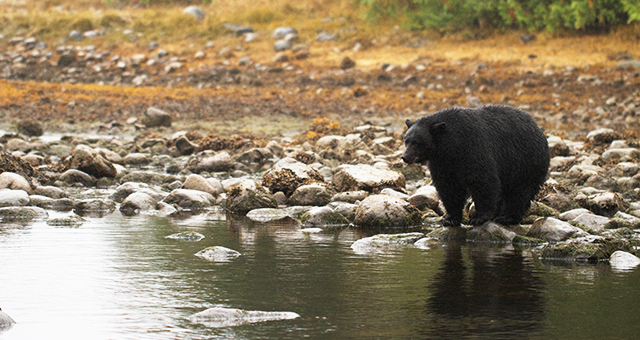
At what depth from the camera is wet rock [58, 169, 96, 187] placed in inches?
509

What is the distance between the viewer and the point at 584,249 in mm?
7078

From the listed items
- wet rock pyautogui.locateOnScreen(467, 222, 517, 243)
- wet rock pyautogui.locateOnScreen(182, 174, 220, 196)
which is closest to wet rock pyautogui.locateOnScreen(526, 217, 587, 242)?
wet rock pyautogui.locateOnScreen(467, 222, 517, 243)

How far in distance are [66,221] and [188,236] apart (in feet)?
6.13

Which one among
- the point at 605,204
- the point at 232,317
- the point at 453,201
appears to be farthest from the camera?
the point at 605,204

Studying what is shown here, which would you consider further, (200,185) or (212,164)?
(212,164)

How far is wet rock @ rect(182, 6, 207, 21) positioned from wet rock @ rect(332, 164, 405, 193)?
3229cm

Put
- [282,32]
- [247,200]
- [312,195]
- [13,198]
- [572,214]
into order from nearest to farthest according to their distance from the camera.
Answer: [572,214] < [13,198] < [247,200] < [312,195] < [282,32]

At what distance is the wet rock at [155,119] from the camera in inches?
909

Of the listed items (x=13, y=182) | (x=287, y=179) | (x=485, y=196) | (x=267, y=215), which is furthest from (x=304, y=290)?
(x=13, y=182)

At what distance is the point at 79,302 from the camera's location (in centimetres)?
533

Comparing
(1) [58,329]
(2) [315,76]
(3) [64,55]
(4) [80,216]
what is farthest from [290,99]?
(1) [58,329]

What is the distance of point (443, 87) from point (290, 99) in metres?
5.66

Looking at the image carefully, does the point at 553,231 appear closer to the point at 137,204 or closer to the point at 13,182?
the point at 137,204

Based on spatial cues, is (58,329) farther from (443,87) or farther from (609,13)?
(609,13)
